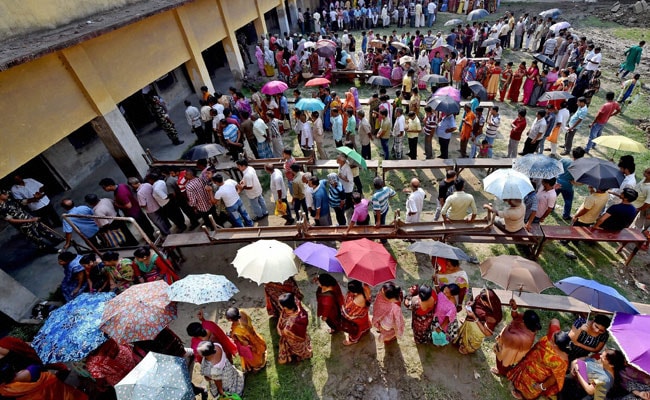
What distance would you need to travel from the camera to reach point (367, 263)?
4.37m

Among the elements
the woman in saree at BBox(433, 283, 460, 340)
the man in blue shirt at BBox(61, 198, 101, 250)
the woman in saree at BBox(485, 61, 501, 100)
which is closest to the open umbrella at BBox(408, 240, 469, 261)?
the woman in saree at BBox(433, 283, 460, 340)

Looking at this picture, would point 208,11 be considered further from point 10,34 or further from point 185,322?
point 185,322

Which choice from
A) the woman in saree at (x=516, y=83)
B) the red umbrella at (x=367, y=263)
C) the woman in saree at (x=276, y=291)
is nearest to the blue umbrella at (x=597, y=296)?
the red umbrella at (x=367, y=263)

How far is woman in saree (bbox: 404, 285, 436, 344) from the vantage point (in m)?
4.23

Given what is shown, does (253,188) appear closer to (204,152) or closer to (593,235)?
(204,152)

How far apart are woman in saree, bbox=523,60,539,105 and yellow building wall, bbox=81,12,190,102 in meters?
11.8

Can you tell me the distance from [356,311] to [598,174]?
4662 millimetres

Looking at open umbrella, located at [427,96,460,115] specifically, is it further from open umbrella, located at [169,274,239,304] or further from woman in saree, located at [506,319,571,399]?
open umbrella, located at [169,274,239,304]

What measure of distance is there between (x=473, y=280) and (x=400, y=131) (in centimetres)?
412

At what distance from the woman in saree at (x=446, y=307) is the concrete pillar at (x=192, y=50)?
11.1 m

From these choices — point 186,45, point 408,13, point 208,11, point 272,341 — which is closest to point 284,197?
point 272,341

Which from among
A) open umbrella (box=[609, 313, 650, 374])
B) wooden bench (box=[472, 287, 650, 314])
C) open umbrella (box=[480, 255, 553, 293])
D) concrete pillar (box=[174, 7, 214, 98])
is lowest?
wooden bench (box=[472, 287, 650, 314])

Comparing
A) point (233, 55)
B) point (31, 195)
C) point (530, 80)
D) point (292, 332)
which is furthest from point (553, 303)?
point (233, 55)

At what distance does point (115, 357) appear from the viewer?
432 centimetres
